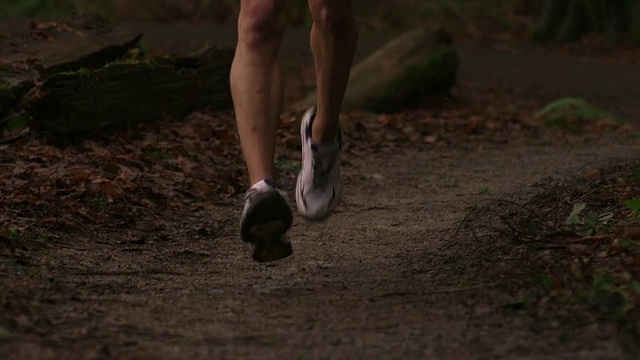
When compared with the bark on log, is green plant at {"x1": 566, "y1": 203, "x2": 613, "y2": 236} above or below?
above

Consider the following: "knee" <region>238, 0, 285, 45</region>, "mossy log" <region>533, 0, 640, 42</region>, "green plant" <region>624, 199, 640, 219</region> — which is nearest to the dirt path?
"green plant" <region>624, 199, 640, 219</region>

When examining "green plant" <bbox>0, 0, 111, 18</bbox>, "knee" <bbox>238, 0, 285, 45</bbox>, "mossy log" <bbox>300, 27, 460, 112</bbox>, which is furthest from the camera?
"green plant" <bbox>0, 0, 111, 18</bbox>

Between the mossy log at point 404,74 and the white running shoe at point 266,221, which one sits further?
the mossy log at point 404,74

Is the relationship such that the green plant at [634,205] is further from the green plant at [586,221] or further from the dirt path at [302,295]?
the dirt path at [302,295]

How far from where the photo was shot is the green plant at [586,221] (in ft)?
15.7

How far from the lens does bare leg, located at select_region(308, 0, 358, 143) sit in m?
4.99

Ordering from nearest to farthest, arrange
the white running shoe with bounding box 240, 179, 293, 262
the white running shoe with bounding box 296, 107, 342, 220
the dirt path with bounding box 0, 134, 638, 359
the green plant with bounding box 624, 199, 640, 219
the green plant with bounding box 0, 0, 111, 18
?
the dirt path with bounding box 0, 134, 638, 359, the white running shoe with bounding box 240, 179, 293, 262, the green plant with bounding box 624, 199, 640, 219, the white running shoe with bounding box 296, 107, 342, 220, the green plant with bounding box 0, 0, 111, 18

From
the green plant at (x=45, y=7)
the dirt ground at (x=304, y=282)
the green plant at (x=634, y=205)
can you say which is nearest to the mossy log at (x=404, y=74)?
the dirt ground at (x=304, y=282)

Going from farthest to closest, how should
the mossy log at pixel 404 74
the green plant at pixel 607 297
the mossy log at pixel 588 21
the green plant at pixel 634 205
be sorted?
the mossy log at pixel 588 21, the mossy log at pixel 404 74, the green plant at pixel 634 205, the green plant at pixel 607 297

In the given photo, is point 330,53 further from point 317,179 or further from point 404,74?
point 404,74

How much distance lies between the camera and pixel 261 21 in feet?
15.3

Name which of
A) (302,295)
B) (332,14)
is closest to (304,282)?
(302,295)

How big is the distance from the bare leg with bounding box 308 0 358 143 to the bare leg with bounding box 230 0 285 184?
0.32m

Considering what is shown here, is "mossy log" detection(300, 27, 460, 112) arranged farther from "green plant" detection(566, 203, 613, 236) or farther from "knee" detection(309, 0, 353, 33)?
"green plant" detection(566, 203, 613, 236)
